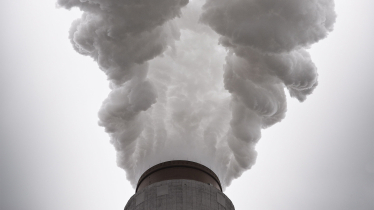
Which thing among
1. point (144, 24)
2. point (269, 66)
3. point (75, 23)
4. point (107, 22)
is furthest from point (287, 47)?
point (75, 23)

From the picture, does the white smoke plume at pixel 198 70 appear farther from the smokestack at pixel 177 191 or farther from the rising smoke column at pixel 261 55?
the smokestack at pixel 177 191

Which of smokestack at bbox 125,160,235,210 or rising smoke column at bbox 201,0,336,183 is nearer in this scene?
smokestack at bbox 125,160,235,210

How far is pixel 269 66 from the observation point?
26.3 meters

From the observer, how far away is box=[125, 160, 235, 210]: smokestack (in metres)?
23.1

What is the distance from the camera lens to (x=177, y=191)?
920 inches

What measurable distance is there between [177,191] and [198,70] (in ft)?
31.1

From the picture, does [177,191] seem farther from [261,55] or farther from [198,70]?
[198,70]

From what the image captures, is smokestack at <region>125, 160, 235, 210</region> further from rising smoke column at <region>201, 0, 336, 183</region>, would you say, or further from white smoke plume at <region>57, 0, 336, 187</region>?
rising smoke column at <region>201, 0, 336, 183</region>

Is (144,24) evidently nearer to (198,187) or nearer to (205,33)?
(205,33)

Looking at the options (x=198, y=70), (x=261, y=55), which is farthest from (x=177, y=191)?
(x=198, y=70)

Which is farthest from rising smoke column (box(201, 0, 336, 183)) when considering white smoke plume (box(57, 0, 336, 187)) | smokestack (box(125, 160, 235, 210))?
smokestack (box(125, 160, 235, 210))

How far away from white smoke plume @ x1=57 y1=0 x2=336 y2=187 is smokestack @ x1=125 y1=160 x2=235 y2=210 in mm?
1901

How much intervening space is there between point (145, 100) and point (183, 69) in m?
4.55

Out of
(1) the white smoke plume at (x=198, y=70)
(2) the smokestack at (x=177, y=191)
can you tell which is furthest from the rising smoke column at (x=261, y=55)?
(2) the smokestack at (x=177, y=191)
